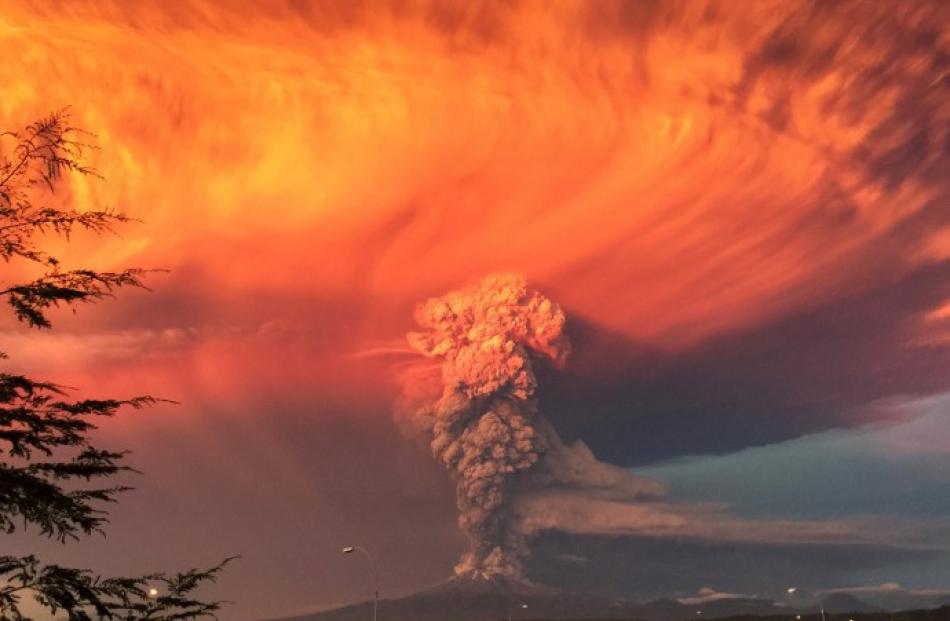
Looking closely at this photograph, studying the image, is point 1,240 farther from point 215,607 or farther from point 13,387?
point 215,607

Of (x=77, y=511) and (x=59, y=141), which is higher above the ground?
(x=59, y=141)

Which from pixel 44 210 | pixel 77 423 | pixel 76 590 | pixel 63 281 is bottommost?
pixel 76 590

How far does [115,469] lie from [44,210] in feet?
14.7

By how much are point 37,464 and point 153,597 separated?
4930mm

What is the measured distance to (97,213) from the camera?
714 inches

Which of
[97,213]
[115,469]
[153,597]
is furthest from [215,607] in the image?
[97,213]

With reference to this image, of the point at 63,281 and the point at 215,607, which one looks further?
the point at 215,607

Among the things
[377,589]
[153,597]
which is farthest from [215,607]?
[377,589]

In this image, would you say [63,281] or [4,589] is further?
[63,281]

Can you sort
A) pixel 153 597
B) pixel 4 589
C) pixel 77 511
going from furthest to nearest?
pixel 153 597 → pixel 77 511 → pixel 4 589

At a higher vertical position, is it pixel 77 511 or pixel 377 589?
pixel 377 589

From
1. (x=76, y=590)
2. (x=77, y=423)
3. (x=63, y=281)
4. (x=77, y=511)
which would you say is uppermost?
(x=63, y=281)

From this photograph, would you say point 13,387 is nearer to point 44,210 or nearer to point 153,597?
point 44,210

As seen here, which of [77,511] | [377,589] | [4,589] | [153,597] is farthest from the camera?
[377,589]
